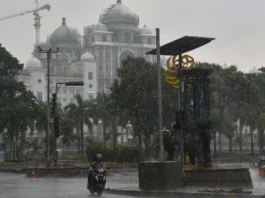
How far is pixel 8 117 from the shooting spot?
62.1 meters

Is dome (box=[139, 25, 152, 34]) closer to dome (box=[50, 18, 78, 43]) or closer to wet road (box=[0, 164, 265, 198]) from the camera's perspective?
dome (box=[50, 18, 78, 43])

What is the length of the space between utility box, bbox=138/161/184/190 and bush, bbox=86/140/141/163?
28.8 meters

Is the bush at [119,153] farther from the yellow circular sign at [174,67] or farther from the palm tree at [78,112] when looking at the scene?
the palm tree at [78,112]

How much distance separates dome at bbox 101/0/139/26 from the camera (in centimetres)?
17338

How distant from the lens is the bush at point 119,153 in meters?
50.7

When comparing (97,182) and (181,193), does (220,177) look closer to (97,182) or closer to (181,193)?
(181,193)

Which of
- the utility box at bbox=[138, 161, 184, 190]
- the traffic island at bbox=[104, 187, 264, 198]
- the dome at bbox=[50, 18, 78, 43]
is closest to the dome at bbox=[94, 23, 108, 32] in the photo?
the dome at bbox=[50, 18, 78, 43]

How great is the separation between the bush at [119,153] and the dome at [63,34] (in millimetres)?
131801

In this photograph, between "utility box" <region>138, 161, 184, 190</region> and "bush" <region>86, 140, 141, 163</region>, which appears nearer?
"utility box" <region>138, 161, 184, 190</region>

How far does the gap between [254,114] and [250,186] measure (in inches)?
2337

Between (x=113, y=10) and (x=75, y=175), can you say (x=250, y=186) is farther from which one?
(x=113, y=10)

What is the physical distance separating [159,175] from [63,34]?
533ft

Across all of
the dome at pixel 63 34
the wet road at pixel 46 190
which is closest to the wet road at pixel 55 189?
the wet road at pixel 46 190

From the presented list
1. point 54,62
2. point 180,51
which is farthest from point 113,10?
point 180,51
